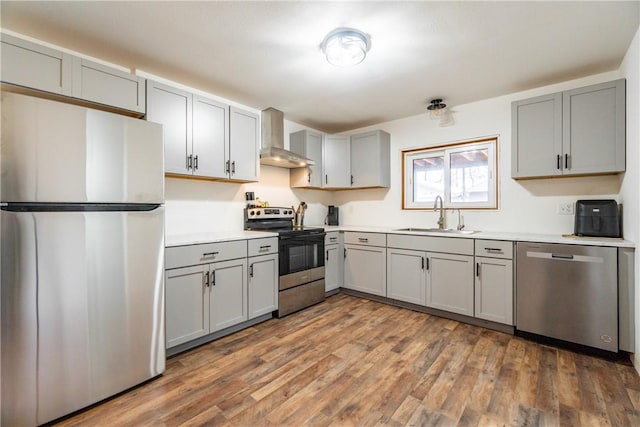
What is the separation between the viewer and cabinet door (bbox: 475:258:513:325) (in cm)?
A: 258

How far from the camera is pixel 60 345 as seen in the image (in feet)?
5.02

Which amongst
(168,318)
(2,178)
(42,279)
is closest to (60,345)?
(42,279)

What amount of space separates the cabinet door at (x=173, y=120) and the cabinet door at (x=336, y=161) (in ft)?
6.34

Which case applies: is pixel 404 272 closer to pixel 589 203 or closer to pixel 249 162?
pixel 589 203

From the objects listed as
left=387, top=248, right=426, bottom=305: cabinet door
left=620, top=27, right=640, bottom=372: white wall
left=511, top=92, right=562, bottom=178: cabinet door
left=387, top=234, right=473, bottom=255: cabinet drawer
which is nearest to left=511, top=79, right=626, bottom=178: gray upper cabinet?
left=511, top=92, right=562, bottom=178: cabinet door

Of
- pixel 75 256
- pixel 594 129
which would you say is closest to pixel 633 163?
pixel 594 129

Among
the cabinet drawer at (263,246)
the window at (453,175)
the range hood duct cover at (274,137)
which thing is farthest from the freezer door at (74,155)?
the window at (453,175)

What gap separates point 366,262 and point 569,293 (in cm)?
190

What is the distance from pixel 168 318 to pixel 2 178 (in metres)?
1.31

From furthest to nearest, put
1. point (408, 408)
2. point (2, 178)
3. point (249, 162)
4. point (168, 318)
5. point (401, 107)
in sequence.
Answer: point (401, 107) → point (249, 162) → point (168, 318) → point (408, 408) → point (2, 178)

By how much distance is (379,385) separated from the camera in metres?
1.85

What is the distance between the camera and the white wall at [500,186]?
277 centimetres

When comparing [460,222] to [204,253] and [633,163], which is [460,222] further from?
[204,253]

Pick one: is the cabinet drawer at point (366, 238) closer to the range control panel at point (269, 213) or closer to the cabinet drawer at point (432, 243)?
the cabinet drawer at point (432, 243)
